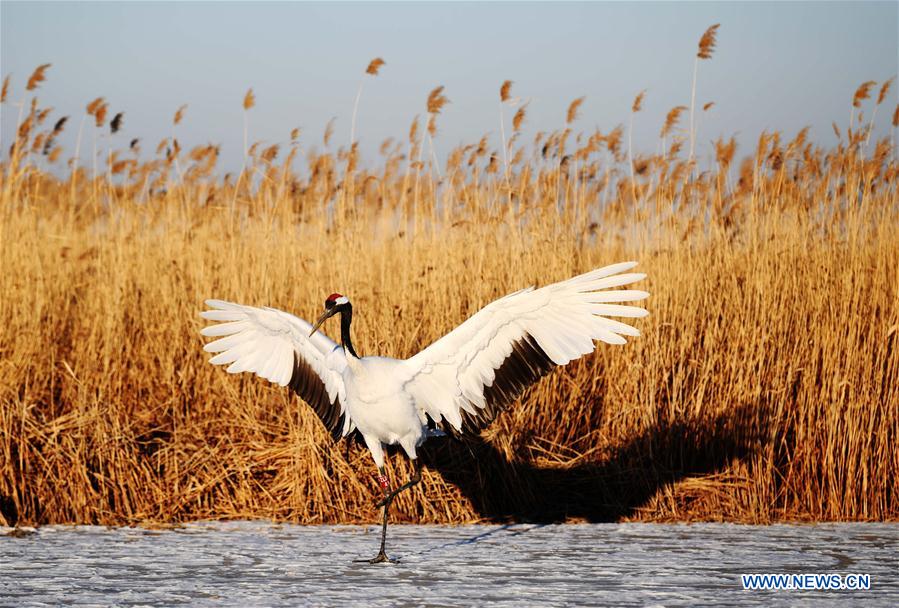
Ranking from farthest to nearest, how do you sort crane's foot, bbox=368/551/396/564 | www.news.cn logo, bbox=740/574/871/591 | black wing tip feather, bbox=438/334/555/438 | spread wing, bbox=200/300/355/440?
spread wing, bbox=200/300/355/440 < black wing tip feather, bbox=438/334/555/438 < crane's foot, bbox=368/551/396/564 < www.news.cn logo, bbox=740/574/871/591

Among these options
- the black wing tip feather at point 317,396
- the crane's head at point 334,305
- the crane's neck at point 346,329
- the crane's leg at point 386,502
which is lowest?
the crane's leg at point 386,502

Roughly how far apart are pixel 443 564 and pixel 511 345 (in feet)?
3.43

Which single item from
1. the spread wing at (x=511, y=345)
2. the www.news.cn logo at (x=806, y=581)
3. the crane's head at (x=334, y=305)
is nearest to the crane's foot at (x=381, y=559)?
the spread wing at (x=511, y=345)

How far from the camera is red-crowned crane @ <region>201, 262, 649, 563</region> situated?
4707 millimetres

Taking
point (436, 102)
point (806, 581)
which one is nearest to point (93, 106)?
point (436, 102)

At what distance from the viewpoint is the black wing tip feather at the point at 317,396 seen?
5457 millimetres

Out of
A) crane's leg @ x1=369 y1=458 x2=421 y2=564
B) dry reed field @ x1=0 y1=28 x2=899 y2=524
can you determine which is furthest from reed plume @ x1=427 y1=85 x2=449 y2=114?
crane's leg @ x1=369 y1=458 x2=421 y2=564

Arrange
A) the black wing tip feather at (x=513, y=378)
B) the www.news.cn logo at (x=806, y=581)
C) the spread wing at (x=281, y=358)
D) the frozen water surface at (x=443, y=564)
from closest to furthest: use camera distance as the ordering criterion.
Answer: the frozen water surface at (x=443, y=564) → the www.news.cn logo at (x=806, y=581) → the black wing tip feather at (x=513, y=378) → the spread wing at (x=281, y=358)

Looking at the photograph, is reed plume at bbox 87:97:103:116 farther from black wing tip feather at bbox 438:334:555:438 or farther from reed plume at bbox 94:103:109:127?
black wing tip feather at bbox 438:334:555:438

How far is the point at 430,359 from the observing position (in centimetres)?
491

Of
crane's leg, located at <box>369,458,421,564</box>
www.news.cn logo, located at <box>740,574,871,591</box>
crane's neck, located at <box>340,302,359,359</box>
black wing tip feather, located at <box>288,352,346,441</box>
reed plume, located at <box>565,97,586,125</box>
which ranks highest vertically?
reed plume, located at <box>565,97,586,125</box>

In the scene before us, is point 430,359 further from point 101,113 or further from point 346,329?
point 101,113

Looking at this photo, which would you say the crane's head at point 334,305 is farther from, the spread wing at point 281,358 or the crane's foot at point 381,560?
the crane's foot at point 381,560

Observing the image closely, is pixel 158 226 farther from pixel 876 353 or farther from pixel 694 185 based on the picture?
pixel 876 353
